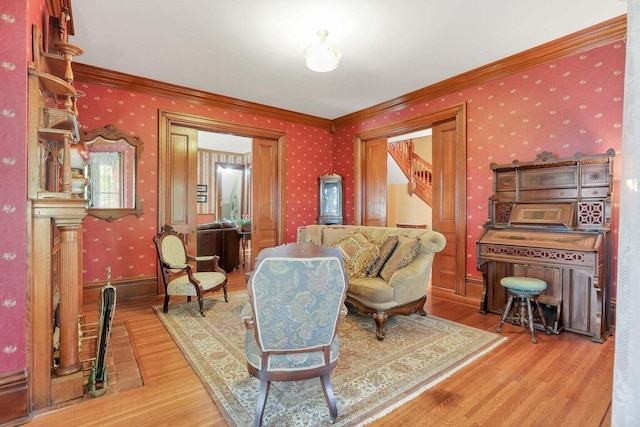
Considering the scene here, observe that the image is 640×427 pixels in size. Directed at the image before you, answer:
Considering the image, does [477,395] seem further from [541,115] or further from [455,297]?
[541,115]

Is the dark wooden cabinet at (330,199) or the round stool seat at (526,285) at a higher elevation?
the dark wooden cabinet at (330,199)

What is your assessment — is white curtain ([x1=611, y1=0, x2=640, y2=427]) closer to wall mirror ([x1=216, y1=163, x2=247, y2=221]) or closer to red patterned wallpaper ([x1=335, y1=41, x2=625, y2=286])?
red patterned wallpaper ([x1=335, y1=41, x2=625, y2=286])

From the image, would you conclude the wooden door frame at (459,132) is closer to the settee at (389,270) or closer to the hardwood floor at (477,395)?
the settee at (389,270)

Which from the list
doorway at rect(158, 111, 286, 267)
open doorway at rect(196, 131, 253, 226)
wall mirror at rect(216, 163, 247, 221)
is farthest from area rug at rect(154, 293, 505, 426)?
wall mirror at rect(216, 163, 247, 221)

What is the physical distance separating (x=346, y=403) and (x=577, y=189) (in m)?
3.05

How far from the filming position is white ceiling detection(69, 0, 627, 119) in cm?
278

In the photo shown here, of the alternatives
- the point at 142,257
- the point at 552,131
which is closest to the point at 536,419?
the point at 552,131

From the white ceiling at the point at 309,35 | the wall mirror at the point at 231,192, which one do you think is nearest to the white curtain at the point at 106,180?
the white ceiling at the point at 309,35

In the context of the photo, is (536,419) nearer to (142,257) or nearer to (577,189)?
(577,189)

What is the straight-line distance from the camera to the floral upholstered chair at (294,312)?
5.29 feet

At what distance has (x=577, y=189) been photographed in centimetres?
314

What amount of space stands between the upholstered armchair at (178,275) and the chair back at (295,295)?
221cm

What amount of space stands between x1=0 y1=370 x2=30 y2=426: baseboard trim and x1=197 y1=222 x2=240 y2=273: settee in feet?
12.2

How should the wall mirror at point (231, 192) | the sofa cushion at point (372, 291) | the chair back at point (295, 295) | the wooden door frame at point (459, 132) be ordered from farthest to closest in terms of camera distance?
the wall mirror at point (231, 192)
the wooden door frame at point (459, 132)
the sofa cushion at point (372, 291)
the chair back at point (295, 295)
